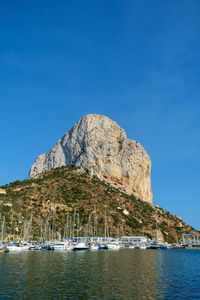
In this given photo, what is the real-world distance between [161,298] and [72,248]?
5697cm

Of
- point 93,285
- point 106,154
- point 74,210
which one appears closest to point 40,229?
point 74,210

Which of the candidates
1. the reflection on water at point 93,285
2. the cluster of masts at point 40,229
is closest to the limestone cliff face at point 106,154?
the cluster of masts at point 40,229

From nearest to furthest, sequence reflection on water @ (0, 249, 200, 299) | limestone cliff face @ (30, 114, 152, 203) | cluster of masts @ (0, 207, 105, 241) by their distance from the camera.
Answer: reflection on water @ (0, 249, 200, 299) < cluster of masts @ (0, 207, 105, 241) < limestone cliff face @ (30, 114, 152, 203)

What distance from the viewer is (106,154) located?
503 feet

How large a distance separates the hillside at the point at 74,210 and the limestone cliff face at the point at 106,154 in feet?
27.8

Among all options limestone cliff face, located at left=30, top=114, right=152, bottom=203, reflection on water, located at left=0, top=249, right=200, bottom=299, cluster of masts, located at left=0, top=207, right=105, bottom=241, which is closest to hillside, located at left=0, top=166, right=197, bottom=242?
cluster of masts, located at left=0, top=207, right=105, bottom=241

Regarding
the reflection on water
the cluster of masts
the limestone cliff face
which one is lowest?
the reflection on water

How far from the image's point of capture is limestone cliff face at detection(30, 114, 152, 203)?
499ft

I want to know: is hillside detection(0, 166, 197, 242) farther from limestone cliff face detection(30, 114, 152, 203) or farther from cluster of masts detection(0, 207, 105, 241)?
limestone cliff face detection(30, 114, 152, 203)

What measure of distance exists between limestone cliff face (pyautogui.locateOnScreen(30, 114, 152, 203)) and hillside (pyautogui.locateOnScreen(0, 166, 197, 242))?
8.46 metres

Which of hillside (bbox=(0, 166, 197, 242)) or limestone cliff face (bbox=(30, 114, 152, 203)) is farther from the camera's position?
limestone cliff face (bbox=(30, 114, 152, 203))

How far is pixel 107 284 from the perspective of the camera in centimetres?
2794

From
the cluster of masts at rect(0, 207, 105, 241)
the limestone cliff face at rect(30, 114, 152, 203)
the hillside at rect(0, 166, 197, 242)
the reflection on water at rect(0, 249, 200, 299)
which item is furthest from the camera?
the limestone cliff face at rect(30, 114, 152, 203)

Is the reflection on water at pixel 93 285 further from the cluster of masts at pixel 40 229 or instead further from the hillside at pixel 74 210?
the hillside at pixel 74 210
